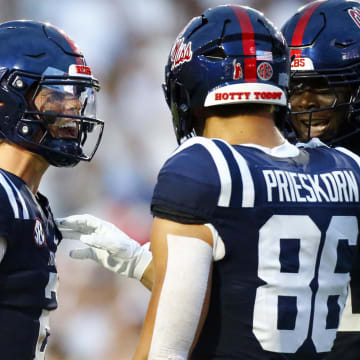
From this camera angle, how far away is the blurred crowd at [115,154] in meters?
5.81

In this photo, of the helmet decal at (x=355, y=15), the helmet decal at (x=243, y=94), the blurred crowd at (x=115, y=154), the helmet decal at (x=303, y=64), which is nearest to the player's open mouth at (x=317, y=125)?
the helmet decal at (x=303, y=64)

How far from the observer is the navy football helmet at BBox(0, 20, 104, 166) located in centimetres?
287

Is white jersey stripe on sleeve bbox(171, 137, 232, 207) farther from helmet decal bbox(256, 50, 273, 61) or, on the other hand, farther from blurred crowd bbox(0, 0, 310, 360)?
blurred crowd bbox(0, 0, 310, 360)

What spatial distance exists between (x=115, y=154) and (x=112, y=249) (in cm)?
325

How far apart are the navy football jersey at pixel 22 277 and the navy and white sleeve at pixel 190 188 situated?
2.14 feet

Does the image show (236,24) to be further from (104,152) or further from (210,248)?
(104,152)

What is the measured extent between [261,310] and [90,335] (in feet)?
12.6

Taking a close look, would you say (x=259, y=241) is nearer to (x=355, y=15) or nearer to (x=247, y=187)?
(x=247, y=187)

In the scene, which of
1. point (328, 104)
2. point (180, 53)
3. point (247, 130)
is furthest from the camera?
point (328, 104)

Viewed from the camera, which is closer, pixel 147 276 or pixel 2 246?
pixel 2 246

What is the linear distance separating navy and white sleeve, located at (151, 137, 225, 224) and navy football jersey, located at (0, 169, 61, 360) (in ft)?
2.14

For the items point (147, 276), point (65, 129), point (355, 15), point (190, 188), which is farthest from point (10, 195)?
point (355, 15)

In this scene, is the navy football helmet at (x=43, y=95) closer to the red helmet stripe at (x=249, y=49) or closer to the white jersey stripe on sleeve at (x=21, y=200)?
the white jersey stripe on sleeve at (x=21, y=200)

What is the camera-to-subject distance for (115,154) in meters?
6.15
